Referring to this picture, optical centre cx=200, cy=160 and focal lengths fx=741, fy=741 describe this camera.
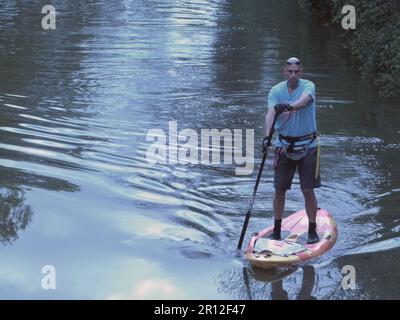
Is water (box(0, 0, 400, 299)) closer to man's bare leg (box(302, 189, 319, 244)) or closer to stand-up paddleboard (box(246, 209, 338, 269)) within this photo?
stand-up paddleboard (box(246, 209, 338, 269))

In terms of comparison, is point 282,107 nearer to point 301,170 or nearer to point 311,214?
point 301,170

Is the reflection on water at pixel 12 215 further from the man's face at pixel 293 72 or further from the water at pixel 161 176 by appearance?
the man's face at pixel 293 72

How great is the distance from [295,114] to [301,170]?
577 millimetres

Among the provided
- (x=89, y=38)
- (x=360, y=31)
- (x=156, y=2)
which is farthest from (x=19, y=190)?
(x=156, y=2)

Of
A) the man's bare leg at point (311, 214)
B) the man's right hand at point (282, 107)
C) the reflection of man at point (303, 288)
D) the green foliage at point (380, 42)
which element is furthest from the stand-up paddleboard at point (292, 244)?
the green foliage at point (380, 42)

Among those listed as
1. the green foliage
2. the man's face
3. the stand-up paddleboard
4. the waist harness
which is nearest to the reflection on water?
the stand-up paddleboard

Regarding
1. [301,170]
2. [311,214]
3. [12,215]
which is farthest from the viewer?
[12,215]

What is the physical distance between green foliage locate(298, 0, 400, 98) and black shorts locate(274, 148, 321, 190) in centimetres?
687

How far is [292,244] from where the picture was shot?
727cm

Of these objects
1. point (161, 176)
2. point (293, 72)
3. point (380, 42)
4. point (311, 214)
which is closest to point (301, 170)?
point (311, 214)

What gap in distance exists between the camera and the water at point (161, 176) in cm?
688

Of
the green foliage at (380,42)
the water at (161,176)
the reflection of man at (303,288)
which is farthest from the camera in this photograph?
the green foliage at (380,42)

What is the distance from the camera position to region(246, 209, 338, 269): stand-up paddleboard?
6.99 metres

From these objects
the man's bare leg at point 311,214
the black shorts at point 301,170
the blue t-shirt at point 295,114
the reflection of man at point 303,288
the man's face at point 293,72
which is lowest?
the reflection of man at point 303,288
